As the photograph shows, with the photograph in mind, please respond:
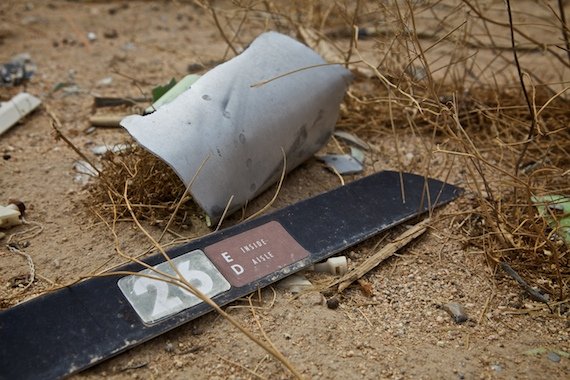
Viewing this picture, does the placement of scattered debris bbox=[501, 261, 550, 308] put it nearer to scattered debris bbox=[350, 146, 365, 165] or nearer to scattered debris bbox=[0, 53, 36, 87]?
scattered debris bbox=[350, 146, 365, 165]

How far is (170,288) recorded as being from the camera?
1638 millimetres

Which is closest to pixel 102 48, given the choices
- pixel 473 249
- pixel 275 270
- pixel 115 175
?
pixel 115 175

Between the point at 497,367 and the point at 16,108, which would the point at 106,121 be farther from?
the point at 497,367

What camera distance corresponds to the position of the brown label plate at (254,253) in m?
1.75

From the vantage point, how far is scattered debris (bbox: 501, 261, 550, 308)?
5.80 ft

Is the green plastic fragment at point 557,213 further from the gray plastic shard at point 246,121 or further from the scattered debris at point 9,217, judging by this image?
the scattered debris at point 9,217

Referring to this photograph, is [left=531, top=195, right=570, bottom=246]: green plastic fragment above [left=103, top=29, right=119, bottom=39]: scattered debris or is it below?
below

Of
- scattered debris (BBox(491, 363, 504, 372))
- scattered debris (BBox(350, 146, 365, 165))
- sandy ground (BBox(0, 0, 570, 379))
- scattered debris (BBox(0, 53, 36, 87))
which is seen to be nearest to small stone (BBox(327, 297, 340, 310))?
sandy ground (BBox(0, 0, 570, 379))

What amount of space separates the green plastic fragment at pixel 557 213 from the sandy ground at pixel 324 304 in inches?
9.7

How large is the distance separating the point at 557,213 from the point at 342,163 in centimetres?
84

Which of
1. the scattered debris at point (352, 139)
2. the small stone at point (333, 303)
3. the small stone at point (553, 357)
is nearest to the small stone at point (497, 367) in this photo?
the small stone at point (553, 357)

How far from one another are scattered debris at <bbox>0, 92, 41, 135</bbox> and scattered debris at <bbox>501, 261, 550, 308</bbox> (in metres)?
2.06

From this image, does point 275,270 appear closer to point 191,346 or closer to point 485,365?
point 191,346

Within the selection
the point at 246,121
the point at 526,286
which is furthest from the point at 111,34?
the point at 526,286
